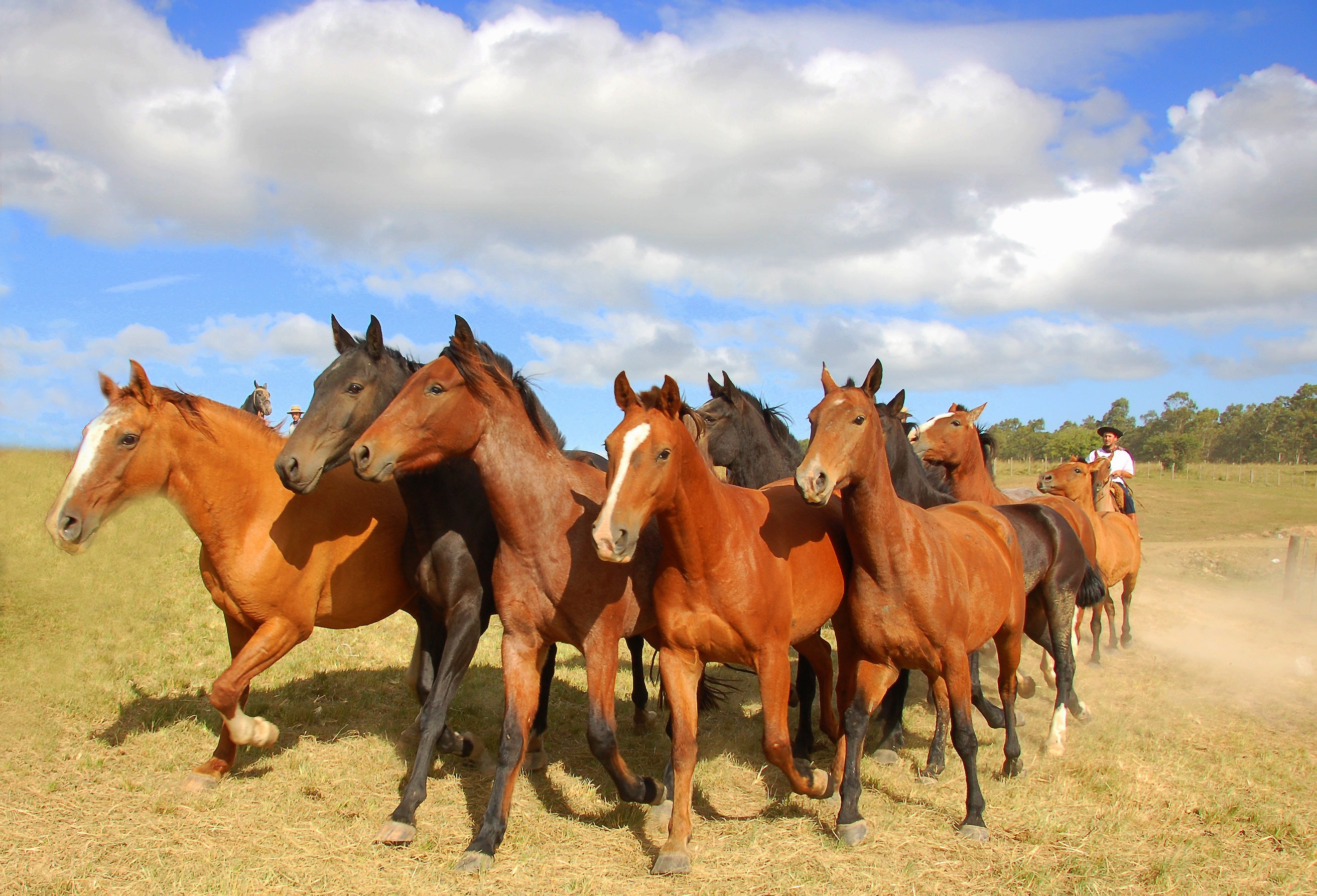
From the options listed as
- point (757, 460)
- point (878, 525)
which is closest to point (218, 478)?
point (878, 525)

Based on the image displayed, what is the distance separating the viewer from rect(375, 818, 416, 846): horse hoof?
412 cm

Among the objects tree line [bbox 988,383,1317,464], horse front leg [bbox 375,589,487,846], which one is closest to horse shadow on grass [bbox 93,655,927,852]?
horse front leg [bbox 375,589,487,846]

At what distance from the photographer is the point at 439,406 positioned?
170 inches

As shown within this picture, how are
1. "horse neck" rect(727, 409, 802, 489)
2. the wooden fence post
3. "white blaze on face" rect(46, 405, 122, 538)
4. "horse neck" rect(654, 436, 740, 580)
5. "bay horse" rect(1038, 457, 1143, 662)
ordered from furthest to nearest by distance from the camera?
the wooden fence post → "bay horse" rect(1038, 457, 1143, 662) → "horse neck" rect(727, 409, 802, 489) → "white blaze on face" rect(46, 405, 122, 538) → "horse neck" rect(654, 436, 740, 580)

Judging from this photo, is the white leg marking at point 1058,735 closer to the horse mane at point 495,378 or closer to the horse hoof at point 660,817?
the horse hoof at point 660,817

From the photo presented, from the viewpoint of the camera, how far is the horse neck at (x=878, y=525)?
443cm

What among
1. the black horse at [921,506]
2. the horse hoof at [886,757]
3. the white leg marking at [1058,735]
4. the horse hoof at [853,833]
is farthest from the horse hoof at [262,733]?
the white leg marking at [1058,735]

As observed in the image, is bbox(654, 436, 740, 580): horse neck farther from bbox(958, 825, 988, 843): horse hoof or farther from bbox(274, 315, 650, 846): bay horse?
bbox(958, 825, 988, 843): horse hoof

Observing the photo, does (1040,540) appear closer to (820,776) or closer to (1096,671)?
(820,776)

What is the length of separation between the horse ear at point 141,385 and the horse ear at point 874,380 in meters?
4.02

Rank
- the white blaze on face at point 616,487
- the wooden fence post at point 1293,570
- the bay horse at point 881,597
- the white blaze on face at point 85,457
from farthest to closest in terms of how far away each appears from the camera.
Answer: the wooden fence post at point 1293,570 < the bay horse at point 881,597 < the white blaze on face at point 85,457 < the white blaze on face at point 616,487

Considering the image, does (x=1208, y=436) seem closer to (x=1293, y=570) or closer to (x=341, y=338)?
(x=1293, y=570)

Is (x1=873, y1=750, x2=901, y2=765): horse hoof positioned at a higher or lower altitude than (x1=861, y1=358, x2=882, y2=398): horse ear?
lower

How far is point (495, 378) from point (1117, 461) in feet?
38.6
